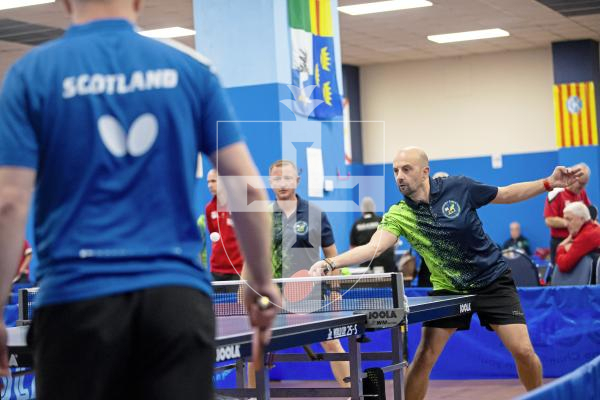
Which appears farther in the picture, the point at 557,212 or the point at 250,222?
the point at 557,212

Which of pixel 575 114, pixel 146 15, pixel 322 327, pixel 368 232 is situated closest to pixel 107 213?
pixel 322 327

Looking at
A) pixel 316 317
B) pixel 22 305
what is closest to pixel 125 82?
pixel 316 317

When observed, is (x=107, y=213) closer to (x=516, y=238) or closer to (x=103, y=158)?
(x=103, y=158)

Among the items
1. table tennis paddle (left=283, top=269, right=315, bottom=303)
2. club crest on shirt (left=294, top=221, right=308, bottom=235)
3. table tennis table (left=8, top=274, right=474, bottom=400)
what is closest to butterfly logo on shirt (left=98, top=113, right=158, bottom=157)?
table tennis table (left=8, top=274, right=474, bottom=400)

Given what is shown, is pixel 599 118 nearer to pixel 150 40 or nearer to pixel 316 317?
pixel 316 317

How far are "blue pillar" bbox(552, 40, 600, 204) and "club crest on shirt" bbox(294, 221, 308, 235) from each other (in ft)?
43.2

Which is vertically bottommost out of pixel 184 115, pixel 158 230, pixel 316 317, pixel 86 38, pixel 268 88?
pixel 316 317

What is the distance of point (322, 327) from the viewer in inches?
172

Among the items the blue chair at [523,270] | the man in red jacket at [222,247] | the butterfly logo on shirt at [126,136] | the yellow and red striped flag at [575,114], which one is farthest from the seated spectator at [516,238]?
the butterfly logo on shirt at [126,136]

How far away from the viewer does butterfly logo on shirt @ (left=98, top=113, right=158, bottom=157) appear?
215 centimetres

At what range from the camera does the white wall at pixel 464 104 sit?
66.4 feet

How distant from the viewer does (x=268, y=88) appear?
31.3ft

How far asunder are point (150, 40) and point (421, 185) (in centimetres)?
410

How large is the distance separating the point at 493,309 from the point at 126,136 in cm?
434
